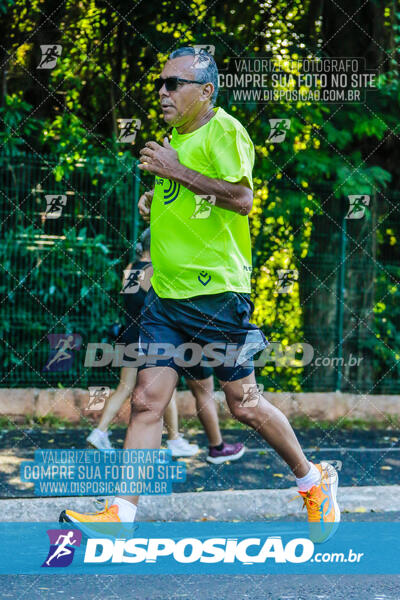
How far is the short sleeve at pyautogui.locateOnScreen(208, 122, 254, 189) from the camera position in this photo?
4.10 metres

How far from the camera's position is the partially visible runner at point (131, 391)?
630 centimetres

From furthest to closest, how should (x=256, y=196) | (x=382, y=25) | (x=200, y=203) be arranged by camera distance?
(x=382, y=25) < (x=256, y=196) < (x=200, y=203)

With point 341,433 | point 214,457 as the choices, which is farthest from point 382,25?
point 214,457

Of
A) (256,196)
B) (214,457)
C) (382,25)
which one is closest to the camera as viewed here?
(214,457)

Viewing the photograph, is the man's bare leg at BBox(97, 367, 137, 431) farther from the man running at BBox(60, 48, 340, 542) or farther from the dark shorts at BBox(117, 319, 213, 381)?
the man running at BBox(60, 48, 340, 542)

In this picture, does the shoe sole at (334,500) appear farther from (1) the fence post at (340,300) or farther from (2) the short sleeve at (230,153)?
(1) the fence post at (340,300)

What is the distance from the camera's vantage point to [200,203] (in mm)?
4195

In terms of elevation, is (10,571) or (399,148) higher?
(399,148)

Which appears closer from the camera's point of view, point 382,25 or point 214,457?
point 214,457

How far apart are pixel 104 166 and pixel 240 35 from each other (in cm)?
222

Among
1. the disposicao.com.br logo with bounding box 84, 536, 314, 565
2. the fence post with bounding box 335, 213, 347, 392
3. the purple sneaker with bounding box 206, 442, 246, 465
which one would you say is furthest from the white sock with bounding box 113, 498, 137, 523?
the fence post with bounding box 335, 213, 347, 392

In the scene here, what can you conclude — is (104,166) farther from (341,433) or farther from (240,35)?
(341,433)

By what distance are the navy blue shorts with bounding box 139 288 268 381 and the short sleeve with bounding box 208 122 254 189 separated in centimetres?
54

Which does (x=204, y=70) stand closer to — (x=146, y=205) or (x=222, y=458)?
(x=146, y=205)
